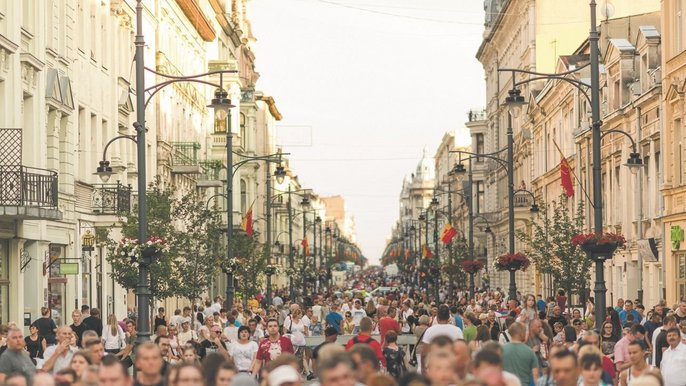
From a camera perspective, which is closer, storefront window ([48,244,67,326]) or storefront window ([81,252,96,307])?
storefront window ([48,244,67,326])

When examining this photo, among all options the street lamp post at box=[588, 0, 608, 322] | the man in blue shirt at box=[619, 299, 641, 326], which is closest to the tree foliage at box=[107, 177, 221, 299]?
the man in blue shirt at box=[619, 299, 641, 326]

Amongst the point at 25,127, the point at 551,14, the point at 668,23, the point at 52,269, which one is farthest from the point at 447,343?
the point at 551,14

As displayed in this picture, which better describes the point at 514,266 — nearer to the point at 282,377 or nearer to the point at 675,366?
the point at 675,366

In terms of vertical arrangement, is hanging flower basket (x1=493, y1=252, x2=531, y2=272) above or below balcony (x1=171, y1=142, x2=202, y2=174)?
below

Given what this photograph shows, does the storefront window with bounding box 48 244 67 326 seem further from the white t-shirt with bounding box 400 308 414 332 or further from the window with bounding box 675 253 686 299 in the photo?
the window with bounding box 675 253 686 299

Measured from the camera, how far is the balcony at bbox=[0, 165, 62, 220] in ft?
96.9

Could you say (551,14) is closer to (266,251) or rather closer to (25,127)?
(266,251)

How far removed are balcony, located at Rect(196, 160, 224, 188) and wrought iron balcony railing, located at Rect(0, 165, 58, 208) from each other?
3363 cm

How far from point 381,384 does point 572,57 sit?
5426cm

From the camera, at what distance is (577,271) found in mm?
44000

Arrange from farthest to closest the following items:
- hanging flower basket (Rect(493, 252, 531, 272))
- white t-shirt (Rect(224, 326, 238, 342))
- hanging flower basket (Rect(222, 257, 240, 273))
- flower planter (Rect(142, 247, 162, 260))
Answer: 1. hanging flower basket (Rect(493, 252, 531, 272))
2. hanging flower basket (Rect(222, 257, 240, 273))
3. white t-shirt (Rect(224, 326, 238, 342))
4. flower planter (Rect(142, 247, 162, 260))

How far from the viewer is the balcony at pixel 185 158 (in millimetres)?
60844

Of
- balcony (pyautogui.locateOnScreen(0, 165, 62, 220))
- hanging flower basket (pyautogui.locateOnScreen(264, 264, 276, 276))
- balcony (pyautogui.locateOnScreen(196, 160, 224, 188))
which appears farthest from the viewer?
balcony (pyautogui.locateOnScreen(196, 160, 224, 188))

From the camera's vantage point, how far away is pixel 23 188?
98.0 ft
